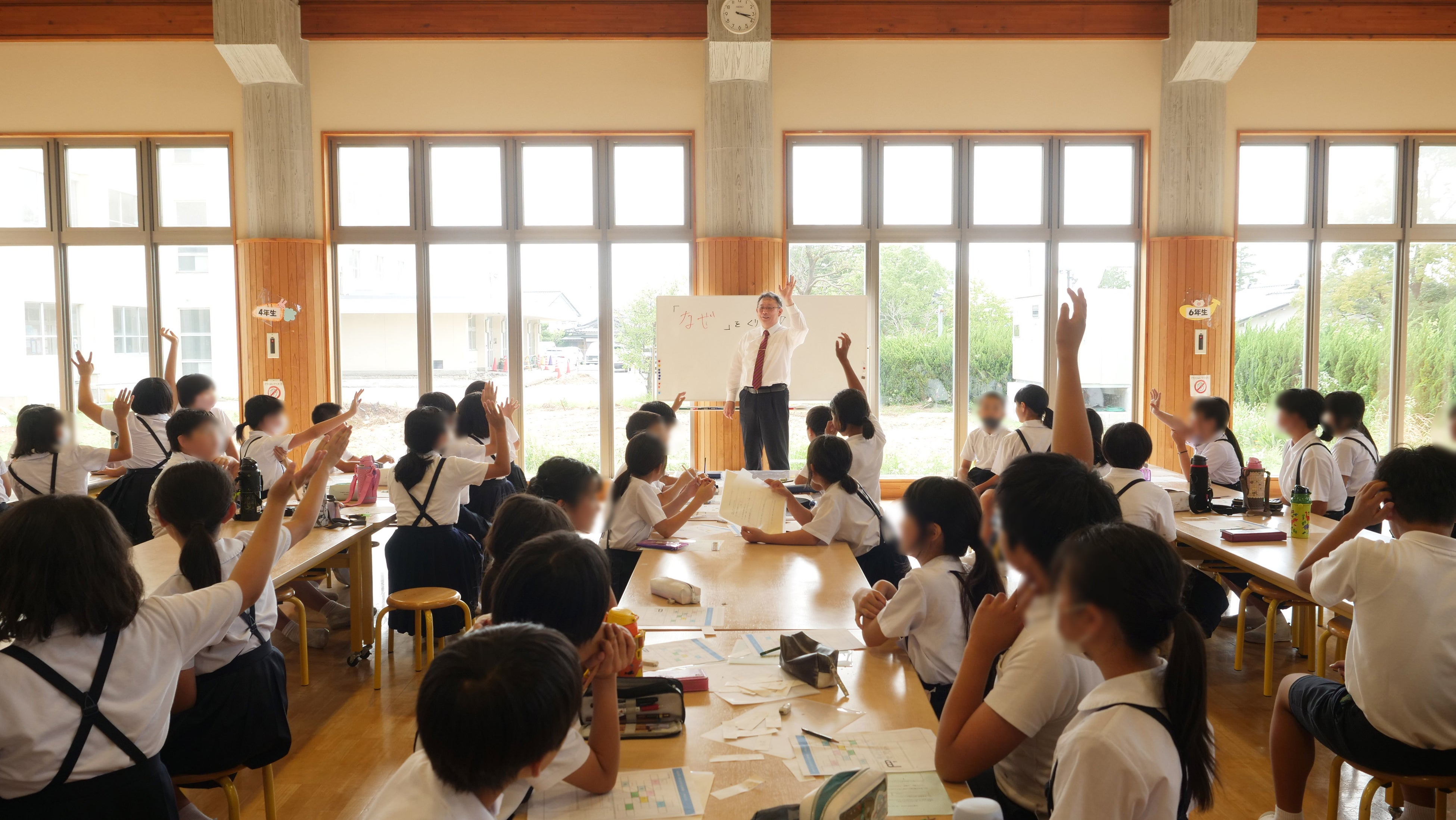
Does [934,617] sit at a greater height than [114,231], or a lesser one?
lesser

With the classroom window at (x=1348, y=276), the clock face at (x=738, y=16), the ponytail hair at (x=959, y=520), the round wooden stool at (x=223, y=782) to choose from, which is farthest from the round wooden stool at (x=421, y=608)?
the classroom window at (x=1348, y=276)

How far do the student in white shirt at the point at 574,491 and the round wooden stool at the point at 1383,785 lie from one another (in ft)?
7.16

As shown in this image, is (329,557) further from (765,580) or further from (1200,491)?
(1200,491)

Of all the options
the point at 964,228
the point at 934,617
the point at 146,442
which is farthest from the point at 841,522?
the point at 964,228

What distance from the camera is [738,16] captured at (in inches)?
293

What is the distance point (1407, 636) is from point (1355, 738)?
0.32 m

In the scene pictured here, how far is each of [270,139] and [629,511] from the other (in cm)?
607

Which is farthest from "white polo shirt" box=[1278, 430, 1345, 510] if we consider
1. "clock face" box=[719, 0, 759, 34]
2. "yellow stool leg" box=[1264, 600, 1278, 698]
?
"clock face" box=[719, 0, 759, 34]

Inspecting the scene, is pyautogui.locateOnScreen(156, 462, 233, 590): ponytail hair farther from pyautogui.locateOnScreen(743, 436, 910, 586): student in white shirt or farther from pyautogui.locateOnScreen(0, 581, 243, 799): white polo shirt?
pyautogui.locateOnScreen(743, 436, 910, 586): student in white shirt

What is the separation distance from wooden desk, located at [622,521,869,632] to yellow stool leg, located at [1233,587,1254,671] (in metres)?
1.70

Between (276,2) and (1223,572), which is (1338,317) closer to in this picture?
(1223,572)

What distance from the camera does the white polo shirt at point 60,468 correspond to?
4121 millimetres

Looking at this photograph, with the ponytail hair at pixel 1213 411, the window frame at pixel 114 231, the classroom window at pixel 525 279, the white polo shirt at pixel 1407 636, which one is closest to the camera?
the white polo shirt at pixel 1407 636

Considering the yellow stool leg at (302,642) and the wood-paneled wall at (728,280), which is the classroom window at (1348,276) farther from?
the yellow stool leg at (302,642)
